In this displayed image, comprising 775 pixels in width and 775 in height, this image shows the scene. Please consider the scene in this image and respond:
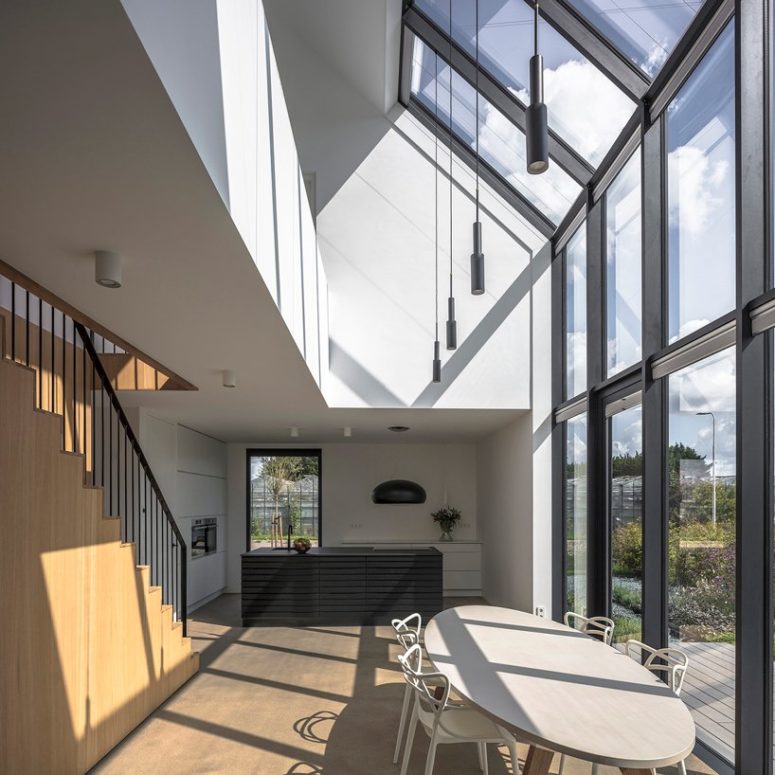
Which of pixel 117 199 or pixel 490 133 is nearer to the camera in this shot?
pixel 117 199

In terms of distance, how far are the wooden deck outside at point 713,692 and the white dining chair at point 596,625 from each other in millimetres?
434

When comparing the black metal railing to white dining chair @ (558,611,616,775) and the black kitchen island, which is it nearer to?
the black kitchen island

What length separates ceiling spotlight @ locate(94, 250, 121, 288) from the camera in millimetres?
2697

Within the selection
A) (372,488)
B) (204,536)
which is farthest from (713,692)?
(372,488)

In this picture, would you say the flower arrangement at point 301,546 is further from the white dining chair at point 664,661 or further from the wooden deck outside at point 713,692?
the wooden deck outside at point 713,692

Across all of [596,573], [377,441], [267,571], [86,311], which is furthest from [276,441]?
[86,311]

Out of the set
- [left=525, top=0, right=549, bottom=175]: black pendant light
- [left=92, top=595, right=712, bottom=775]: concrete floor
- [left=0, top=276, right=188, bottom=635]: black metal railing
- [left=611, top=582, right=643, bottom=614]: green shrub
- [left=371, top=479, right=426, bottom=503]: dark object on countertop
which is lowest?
[left=92, top=595, right=712, bottom=775]: concrete floor

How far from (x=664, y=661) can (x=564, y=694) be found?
5.27 ft

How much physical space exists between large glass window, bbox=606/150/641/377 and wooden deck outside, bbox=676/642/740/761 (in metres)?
1.86

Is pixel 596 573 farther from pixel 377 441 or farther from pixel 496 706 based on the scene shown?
pixel 377 441

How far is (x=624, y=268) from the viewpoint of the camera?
5.09 metres

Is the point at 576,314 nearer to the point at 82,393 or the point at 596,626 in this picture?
the point at 596,626

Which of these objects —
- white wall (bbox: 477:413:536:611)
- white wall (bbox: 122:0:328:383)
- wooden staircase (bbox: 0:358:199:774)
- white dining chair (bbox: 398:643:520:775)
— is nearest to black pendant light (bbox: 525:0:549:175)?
white wall (bbox: 122:0:328:383)

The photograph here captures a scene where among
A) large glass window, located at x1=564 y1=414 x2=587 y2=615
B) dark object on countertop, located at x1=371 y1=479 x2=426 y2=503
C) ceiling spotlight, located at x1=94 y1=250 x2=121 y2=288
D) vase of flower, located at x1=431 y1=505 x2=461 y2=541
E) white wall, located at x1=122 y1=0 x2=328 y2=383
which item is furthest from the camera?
vase of flower, located at x1=431 y1=505 x2=461 y2=541
